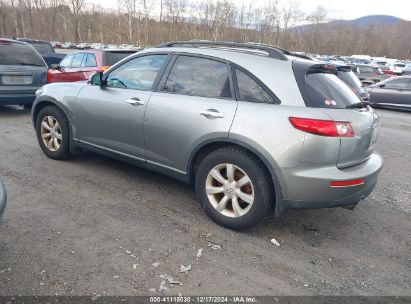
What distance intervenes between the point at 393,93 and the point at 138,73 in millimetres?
11474

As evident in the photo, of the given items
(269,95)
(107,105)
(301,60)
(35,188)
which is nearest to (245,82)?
(269,95)

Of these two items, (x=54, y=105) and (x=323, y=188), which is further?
(x=54, y=105)

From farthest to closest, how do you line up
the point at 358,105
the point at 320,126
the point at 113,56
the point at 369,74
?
the point at 369,74
the point at 113,56
the point at 358,105
the point at 320,126

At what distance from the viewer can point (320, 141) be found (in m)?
2.77

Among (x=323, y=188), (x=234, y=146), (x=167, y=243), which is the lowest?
(x=167, y=243)

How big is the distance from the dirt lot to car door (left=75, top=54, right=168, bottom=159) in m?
0.54

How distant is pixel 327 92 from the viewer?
3.10 metres

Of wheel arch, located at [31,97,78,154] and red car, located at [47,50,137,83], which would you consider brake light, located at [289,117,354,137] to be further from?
red car, located at [47,50,137,83]

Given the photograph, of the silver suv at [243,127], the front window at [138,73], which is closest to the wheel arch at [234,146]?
the silver suv at [243,127]

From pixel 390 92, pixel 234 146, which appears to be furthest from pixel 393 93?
pixel 234 146

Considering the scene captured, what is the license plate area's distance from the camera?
23.6 feet

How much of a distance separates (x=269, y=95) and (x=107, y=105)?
78.9 inches

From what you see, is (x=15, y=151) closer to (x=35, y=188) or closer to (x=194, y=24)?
(x=35, y=188)

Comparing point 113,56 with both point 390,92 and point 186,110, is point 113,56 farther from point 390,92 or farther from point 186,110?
point 390,92
